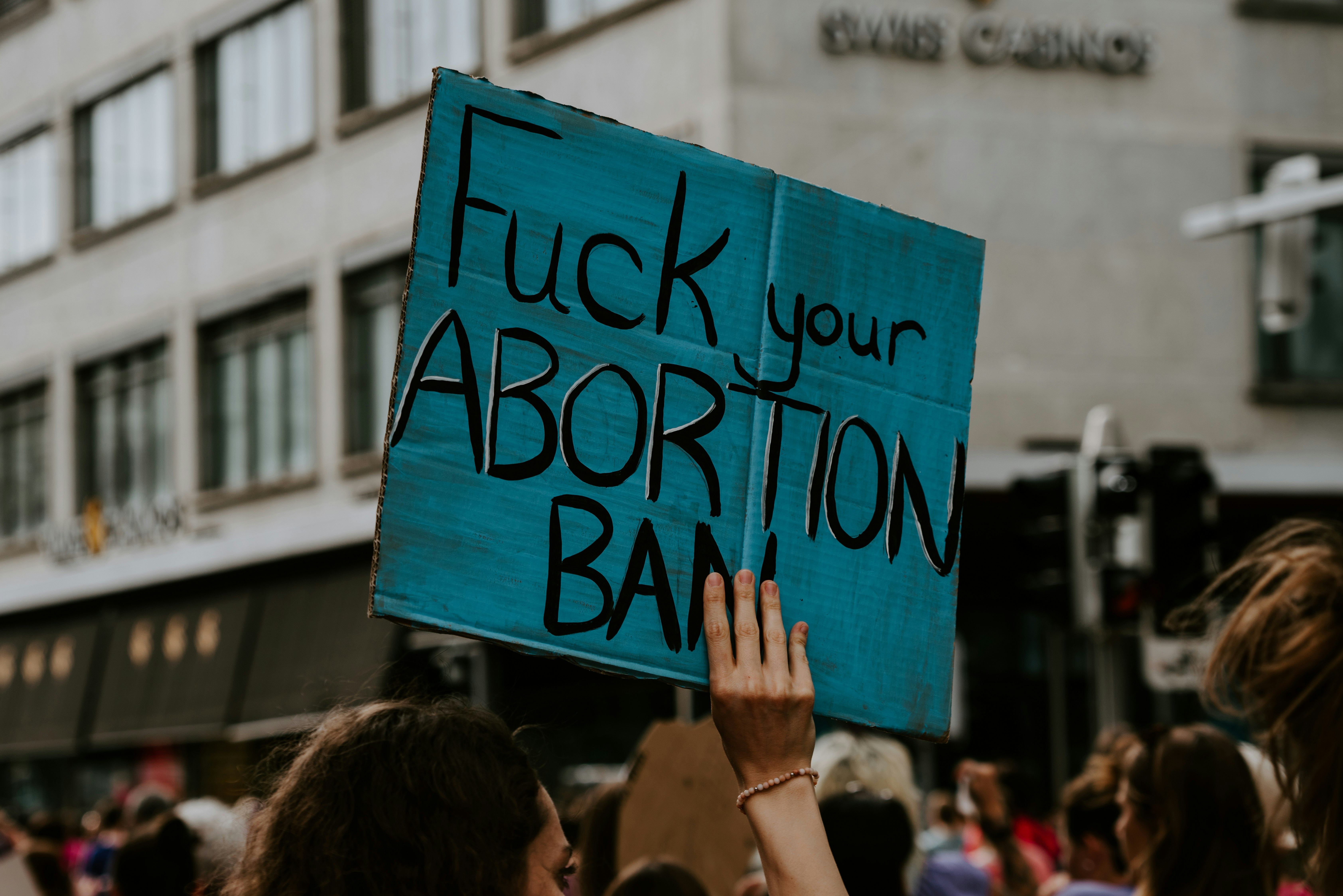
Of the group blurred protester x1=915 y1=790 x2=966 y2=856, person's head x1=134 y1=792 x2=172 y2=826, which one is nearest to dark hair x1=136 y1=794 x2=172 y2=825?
person's head x1=134 y1=792 x2=172 y2=826

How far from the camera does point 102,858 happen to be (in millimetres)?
9859

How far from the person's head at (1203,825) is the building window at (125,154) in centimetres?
2036

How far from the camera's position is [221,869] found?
2617 millimetres

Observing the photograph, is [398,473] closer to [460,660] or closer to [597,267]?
[597,267]

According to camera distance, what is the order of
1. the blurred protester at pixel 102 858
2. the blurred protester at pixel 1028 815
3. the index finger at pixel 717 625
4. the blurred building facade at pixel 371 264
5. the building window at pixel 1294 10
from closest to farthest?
the index finger at pixel 717 625
the blurred protester at pixel 1028 815
the blurred protester at pixel 102 858
the blurred building facade at pixel 371 264
the building window at pixel 1294 10

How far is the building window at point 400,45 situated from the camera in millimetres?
18500

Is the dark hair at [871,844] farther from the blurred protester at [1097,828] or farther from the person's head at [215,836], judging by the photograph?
the person's head at [215,836]

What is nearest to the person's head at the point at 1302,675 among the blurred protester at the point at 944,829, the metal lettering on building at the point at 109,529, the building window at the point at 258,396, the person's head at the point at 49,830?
the blurred protester at the point at 944,829

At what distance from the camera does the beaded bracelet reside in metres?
2.18

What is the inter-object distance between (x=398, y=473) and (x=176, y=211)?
21.0 meters

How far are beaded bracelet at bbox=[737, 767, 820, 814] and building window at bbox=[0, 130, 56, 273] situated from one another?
24.4m

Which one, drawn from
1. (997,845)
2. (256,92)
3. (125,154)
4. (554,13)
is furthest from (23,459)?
(997,845)

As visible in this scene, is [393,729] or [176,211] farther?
[176,211]

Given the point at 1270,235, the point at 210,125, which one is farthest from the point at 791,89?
the point at 210,125
